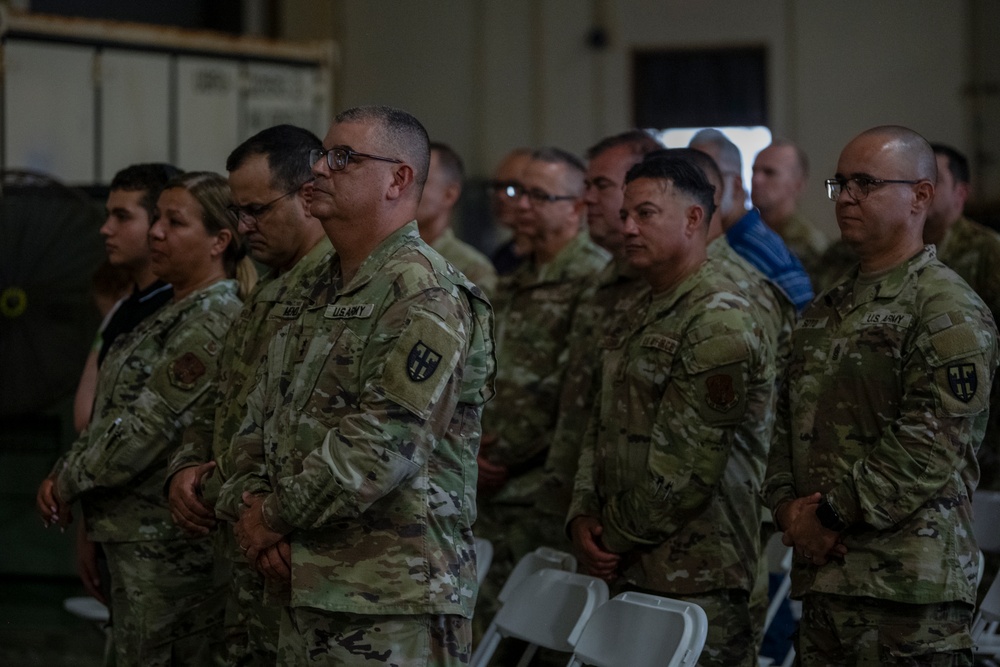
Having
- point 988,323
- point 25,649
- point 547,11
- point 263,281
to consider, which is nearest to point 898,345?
point 988,323

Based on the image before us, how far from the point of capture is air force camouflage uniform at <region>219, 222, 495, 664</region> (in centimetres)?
212

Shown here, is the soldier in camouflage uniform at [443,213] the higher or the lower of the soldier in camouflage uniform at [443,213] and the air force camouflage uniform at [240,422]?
the higher

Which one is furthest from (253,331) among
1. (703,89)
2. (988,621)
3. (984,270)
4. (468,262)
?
(703,89)

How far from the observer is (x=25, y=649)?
462 cm

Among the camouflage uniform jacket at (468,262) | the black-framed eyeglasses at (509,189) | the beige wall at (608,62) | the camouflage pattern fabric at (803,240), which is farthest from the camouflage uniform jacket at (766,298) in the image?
the beige wall at (608,62)

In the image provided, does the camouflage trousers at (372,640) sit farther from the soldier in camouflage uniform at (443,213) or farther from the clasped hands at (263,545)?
the soldier in camouflage uniform at (443,213)

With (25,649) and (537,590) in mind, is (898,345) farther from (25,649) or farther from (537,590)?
(25,649)

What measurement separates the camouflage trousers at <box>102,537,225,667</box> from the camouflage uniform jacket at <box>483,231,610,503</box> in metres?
1.05

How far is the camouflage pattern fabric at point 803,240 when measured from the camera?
5344 mm

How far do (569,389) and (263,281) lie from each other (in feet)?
3.44

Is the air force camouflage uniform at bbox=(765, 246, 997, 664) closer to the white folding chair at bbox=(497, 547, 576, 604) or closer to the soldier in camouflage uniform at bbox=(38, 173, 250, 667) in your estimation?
the white folding chair at bbox=(497, 547, 576, 604)

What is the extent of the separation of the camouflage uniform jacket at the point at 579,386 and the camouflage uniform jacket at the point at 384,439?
3.72 feet

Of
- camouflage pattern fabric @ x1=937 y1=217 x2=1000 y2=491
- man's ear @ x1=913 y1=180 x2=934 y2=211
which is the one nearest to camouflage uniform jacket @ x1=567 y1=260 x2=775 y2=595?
man's ear @ x1=913 y1=180 x2=934 y2=211

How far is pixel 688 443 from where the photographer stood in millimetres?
2789
